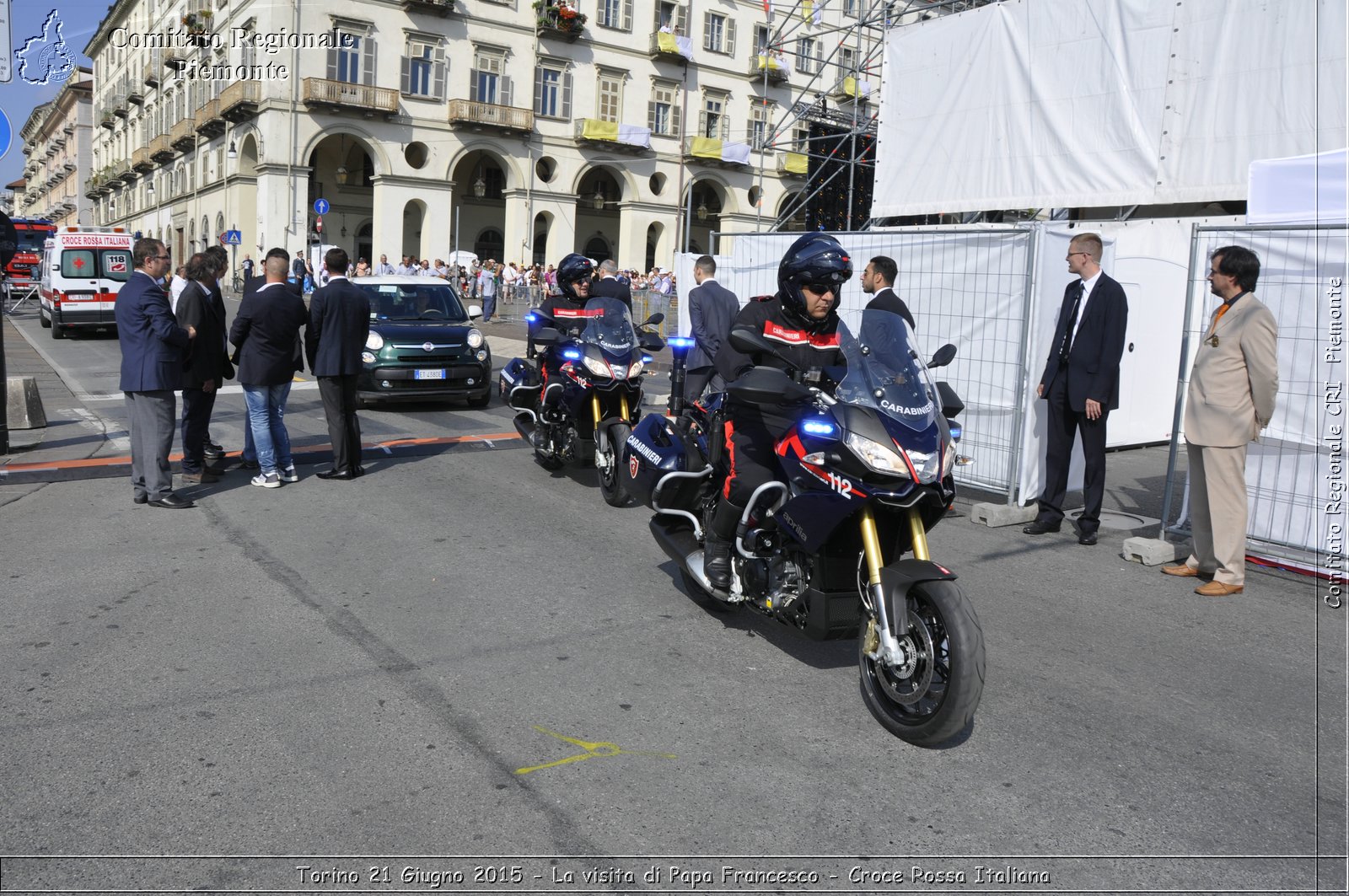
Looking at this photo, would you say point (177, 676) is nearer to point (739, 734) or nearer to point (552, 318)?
point (739, 734)

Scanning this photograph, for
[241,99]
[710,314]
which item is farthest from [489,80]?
[710,314]

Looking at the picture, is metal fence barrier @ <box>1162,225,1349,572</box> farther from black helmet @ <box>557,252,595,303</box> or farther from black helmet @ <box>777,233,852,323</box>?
black helmet @ <box>557,252,595,303</box>

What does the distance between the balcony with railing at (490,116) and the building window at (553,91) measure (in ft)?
3.24

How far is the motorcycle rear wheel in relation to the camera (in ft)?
25.4

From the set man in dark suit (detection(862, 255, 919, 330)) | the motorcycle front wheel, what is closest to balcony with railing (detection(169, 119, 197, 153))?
man in dark suit (detection(862, 255, 919, 330))

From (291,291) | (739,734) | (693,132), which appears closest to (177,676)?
(739,734)

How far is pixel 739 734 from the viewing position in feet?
13.3

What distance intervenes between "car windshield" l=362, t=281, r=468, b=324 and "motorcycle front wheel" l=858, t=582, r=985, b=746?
415 inches

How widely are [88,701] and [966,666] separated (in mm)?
3270

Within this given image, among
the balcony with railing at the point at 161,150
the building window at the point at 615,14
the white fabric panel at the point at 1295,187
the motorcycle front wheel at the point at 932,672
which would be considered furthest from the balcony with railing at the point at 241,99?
the motorcycle front wheel at the point at 932,672

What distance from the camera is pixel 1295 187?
Result: 752 centimetres

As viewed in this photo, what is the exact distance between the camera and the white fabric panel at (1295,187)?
7137 millimetres

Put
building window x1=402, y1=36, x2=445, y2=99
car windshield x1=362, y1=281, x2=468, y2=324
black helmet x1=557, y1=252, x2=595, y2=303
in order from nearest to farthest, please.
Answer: black helmet x1=557, y1=252, x2=595, y2=303, car windshield x1=362, y1=281, x2=468, y2=324, building window x1=402, y1=36, x2=445, y2=99

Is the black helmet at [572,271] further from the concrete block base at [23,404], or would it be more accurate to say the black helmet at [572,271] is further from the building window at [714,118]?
the building window at [714,118]
